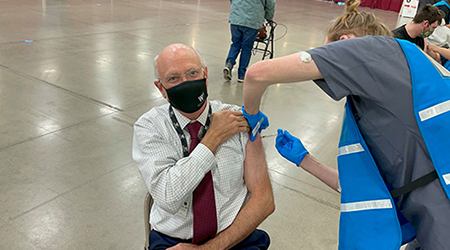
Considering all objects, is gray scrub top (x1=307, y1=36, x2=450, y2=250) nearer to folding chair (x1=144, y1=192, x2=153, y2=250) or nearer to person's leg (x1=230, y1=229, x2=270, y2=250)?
person's leg (x1=230, y1=229, x2=270, y2=250)

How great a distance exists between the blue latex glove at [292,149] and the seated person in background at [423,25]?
2267 mm

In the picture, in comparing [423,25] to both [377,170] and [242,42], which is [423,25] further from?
[377,170]

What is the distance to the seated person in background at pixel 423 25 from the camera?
3240 mm

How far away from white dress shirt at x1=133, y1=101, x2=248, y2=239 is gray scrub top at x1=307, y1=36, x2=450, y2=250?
600mm

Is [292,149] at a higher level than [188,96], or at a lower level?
lower

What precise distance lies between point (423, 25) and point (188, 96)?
113 inches

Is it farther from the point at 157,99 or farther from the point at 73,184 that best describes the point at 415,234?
the point at 157,99

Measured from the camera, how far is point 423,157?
0.97m

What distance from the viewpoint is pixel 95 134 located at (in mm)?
3229

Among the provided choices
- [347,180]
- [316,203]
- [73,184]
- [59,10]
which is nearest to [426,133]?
[347,180]

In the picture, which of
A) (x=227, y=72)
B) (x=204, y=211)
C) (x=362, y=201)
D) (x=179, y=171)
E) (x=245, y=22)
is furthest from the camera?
(x=227, y=72)

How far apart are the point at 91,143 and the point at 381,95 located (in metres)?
2.65

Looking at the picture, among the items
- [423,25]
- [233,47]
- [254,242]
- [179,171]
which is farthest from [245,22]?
[179,171]

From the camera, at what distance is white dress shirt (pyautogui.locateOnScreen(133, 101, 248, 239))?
1.33 m
